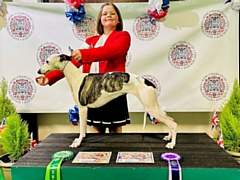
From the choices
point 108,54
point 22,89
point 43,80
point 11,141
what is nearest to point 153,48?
point 108,54

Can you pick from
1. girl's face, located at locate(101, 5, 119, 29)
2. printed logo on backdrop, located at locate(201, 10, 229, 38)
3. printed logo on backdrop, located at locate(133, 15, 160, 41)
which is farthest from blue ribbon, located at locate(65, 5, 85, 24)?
printed logo on backdrop, located at locate(201, 10, 229, 38)

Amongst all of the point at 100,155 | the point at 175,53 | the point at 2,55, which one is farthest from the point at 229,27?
the point at 2,55

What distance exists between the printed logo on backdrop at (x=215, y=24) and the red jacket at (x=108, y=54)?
694 mm

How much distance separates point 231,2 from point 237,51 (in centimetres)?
30

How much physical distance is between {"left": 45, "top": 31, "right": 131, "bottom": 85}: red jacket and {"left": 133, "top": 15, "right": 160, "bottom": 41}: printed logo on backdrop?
0.48 metres

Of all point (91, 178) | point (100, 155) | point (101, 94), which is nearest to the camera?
point (91, 178)

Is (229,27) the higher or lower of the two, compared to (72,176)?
higher

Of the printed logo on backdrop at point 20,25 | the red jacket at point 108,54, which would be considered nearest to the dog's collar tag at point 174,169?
the red jacket at point 108,54

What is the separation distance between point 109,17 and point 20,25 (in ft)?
2.54

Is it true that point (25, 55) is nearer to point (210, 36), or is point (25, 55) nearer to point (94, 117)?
point (94, 117)

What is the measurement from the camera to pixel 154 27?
159cm

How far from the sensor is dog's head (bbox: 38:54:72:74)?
3.17 feet

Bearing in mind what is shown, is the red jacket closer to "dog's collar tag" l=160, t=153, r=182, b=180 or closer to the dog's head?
the dog's head

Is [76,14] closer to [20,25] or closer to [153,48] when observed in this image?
[20,25]
